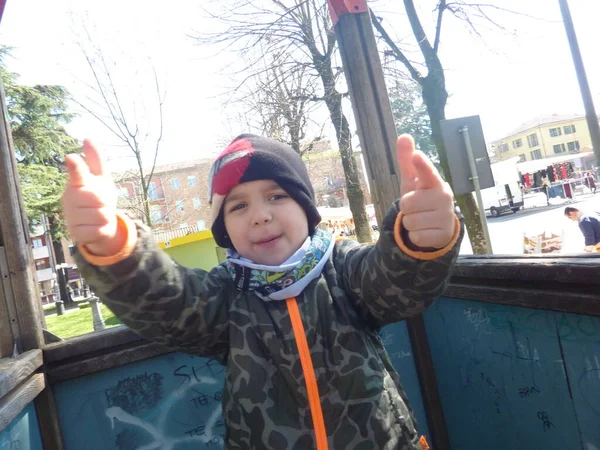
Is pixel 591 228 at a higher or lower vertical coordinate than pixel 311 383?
lower

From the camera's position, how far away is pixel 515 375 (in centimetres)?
174

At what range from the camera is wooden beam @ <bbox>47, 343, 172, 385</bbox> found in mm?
1888

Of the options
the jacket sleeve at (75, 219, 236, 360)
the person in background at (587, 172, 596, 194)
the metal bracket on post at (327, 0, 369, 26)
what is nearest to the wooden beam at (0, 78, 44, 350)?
the jacket sleeve at (75, 219, 236, 360)

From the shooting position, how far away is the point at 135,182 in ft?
39.2

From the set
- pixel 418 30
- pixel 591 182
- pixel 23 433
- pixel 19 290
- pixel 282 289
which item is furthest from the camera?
pixel 591 182

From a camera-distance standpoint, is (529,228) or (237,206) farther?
(529,228)

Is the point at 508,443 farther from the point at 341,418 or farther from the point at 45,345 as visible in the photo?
the point at 45,345

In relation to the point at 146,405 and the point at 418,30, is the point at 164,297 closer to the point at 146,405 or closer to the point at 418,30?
the point at 146,405

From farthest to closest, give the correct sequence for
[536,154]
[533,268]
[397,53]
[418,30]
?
[536,154]
[397,53]
[418,30]
[533,268]

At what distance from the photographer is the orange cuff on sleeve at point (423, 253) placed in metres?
0.95

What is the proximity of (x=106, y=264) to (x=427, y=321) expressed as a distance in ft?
5.90

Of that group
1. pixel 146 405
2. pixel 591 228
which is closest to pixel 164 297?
pixel 146 405

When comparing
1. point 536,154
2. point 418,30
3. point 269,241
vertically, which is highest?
point 536,154

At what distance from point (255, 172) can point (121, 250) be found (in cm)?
41
